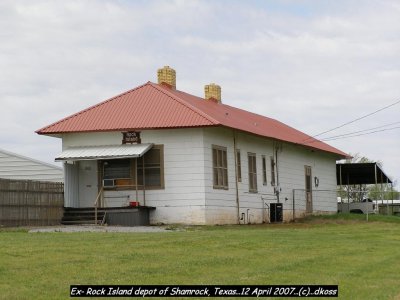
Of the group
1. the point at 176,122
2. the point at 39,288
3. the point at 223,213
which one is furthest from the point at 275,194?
the point at 39,288

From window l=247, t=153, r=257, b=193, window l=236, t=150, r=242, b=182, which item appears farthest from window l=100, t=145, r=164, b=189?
window l=247, t=153, r=257, b=193

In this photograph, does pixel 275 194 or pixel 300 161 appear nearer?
pixel 275 194

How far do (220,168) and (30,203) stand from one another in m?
6.91

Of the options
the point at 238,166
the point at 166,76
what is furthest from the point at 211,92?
the point at 238,166

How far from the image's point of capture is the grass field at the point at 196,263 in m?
11.5

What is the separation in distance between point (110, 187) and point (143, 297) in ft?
68.0

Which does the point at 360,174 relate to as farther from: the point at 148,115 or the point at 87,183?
the point at 87,183

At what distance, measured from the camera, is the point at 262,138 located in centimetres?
3516

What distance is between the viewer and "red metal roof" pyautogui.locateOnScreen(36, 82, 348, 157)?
30.0 meters

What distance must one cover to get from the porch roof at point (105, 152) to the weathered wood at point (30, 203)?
4.02 ft

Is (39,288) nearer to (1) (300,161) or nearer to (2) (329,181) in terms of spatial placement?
(1) (300,161)

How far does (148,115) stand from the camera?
101ft

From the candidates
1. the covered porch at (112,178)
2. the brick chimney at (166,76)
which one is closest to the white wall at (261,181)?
the covered porch at (112,178)
